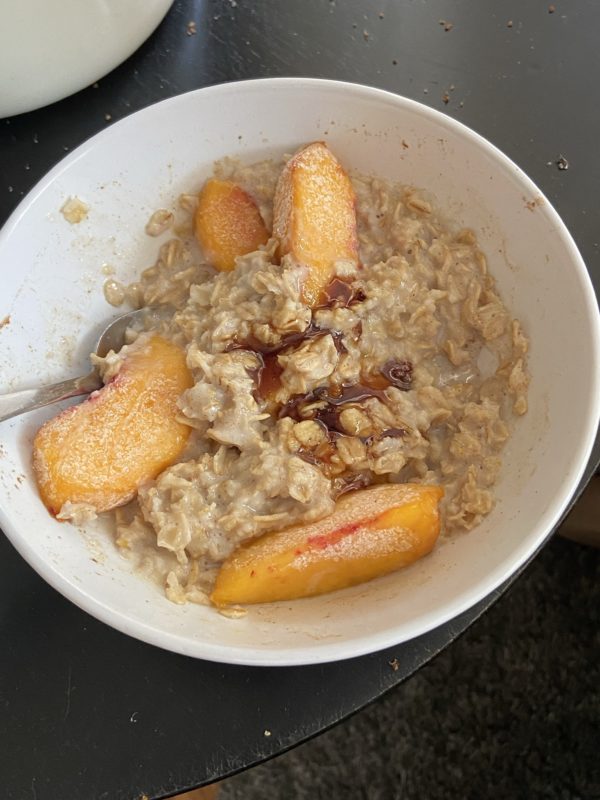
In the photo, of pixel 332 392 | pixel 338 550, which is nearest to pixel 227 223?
pixel 332 392

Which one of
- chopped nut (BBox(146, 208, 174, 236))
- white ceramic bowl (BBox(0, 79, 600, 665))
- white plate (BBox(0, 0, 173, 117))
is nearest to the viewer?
white ceramic bowl (BBox(0, 79, 600, 665))

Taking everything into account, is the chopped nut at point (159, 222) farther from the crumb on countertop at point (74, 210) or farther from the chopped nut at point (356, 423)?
the chopped nut at point (356, 423)

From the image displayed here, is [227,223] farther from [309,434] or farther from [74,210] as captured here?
[309,434]

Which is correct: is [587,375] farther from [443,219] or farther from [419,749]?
[419,749]

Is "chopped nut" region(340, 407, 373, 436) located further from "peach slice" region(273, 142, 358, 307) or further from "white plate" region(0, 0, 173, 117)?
"white plate" region(0, 0, 173, 117)

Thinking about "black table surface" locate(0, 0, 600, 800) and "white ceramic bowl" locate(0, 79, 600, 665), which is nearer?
"white ceramic bowl" locate(0, 79, 600, 665)

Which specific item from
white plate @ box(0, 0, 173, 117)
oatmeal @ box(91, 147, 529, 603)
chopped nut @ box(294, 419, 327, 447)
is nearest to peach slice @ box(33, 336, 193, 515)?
oatmeal @ box(91, 147, 529, 603)
